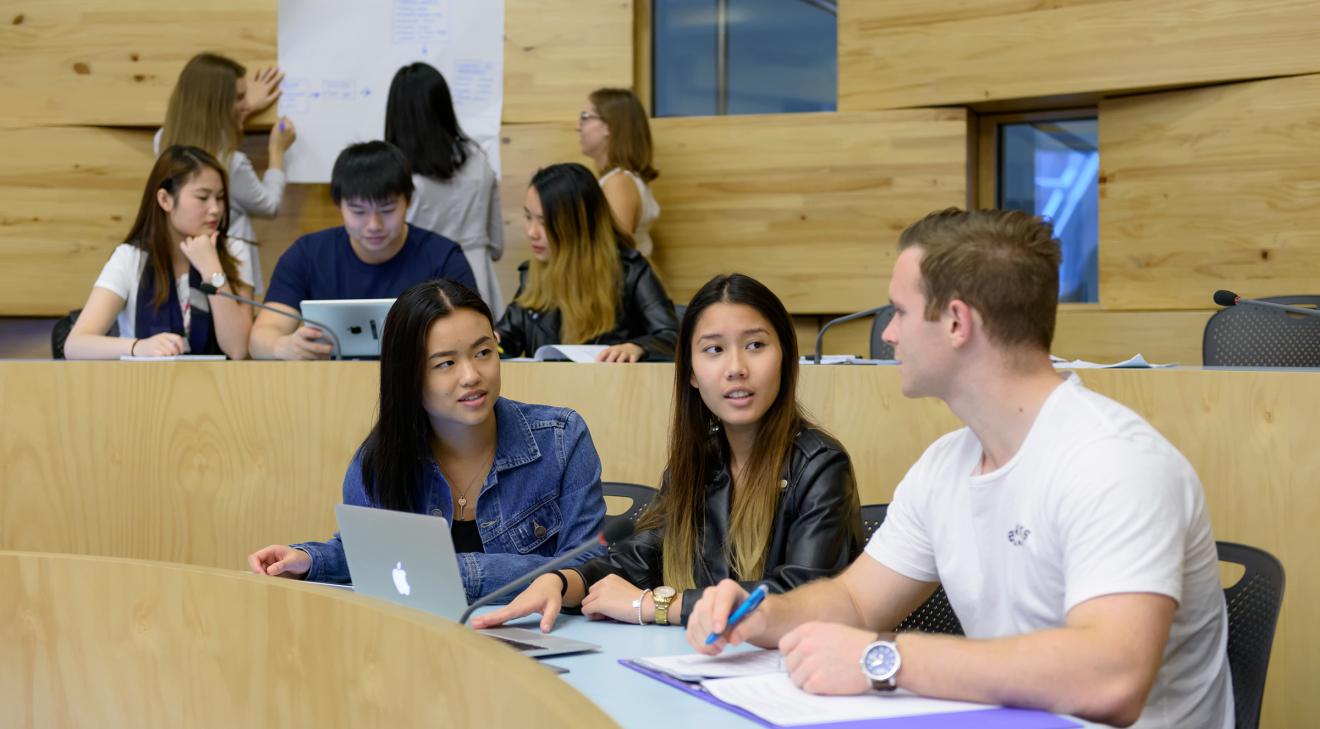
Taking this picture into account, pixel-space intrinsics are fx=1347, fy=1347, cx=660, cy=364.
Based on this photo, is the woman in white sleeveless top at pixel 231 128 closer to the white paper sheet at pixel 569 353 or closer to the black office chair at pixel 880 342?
the white paper sheet at pixel 569 353

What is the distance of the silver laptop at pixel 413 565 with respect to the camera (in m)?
1.51

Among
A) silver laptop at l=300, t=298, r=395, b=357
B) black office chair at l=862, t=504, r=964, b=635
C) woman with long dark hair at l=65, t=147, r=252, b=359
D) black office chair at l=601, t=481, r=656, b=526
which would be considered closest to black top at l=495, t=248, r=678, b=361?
silver laptop at l=300, t=298, r=395, b=357

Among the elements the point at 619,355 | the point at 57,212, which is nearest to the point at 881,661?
the point at 619,355

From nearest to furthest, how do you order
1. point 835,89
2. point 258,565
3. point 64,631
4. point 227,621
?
point 227,621
point 64,631
point 258,565
point 835,89

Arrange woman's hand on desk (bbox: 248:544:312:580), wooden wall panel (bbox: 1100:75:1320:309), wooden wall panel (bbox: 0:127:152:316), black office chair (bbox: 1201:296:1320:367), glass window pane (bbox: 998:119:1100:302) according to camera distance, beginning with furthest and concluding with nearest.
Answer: wooden wall panel (bbox: 0:127:152:316), glass window pane (bbox: 998:119:1100:302), wooden wall panel (bbox: 1100:75:1320:309), black office chair (bbox: 1201:296:1320:367), woman's hand on desk (bbox: 248:544:312:580)

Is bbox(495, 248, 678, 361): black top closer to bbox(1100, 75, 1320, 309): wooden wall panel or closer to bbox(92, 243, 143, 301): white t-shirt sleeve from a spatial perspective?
bbox(92, 243, 143, 301): white t-shirt sleeve

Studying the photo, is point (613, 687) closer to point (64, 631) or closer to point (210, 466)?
point (64, 631)

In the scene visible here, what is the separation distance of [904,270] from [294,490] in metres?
1.75

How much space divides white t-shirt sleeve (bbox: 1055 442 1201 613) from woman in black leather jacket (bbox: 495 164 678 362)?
230 centimetres

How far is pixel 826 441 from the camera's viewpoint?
202 cm

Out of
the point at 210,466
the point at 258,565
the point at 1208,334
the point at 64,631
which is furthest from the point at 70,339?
the point at 1208,334

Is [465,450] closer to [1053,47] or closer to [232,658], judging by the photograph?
[232,658]

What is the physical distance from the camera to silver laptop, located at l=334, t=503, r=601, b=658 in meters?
1.51

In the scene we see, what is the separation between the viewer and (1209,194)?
14.0 feet
